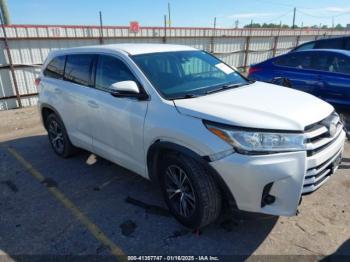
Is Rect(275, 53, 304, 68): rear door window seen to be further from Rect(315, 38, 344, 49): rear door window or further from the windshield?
the windshield

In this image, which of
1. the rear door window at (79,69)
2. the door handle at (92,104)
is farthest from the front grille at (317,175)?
the rear door window at (79,69)

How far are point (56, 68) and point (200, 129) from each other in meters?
3.10

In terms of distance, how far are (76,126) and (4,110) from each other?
218 inches

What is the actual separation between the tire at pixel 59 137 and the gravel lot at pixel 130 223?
0.44 meters

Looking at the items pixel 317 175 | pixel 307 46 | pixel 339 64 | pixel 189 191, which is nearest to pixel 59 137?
pixel 189 191

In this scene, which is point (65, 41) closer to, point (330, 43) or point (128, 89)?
point (128, 89)

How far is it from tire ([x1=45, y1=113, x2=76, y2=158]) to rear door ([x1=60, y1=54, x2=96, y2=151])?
0.20 meters

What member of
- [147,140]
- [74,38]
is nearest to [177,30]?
[74,38]

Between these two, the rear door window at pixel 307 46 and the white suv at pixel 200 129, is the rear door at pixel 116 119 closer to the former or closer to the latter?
the white suv at pixel 200 129

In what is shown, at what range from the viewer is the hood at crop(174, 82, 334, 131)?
231 centimetres

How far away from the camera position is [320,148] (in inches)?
96.1

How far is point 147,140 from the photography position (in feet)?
9.39

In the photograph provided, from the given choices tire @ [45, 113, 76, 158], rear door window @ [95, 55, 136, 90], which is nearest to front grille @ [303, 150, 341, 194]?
rear door window @ [95, 55, 136, 90]

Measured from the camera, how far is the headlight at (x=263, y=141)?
7.36ft
